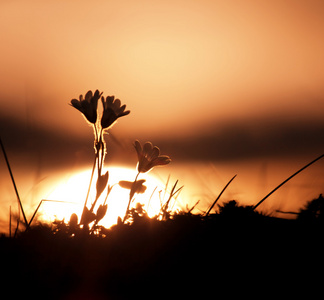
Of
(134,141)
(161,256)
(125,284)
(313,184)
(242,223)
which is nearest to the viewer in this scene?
(125,284)

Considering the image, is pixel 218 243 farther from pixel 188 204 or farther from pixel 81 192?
pixel 81 192

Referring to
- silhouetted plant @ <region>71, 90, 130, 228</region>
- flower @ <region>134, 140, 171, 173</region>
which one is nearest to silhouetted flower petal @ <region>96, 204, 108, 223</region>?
silhouetted plant @ <region>71, 90, 130, 228</region>

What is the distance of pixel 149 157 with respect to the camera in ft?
9.45

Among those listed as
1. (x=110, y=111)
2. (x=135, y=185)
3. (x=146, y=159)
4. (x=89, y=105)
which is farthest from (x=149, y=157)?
(x=89, y=105)

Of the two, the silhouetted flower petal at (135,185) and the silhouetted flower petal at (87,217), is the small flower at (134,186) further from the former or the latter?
the silhouetted flower petal at (87,217)

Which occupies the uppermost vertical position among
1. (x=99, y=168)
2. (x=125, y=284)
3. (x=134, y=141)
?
(x=134, y=141)

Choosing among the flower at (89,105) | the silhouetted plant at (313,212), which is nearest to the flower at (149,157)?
the flower at (89,105)

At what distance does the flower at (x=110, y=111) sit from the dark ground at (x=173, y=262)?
0.81 m

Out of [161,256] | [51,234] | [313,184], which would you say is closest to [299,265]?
[161,256]

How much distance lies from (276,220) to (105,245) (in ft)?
2.74

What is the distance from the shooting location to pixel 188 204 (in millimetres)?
2754

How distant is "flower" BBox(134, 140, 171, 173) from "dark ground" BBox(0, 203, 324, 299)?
0.66 m

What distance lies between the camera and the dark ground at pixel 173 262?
1.85 metres

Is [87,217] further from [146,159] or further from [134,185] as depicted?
[146,159]
